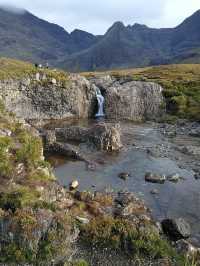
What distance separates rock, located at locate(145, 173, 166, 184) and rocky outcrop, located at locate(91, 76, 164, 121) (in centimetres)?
4010

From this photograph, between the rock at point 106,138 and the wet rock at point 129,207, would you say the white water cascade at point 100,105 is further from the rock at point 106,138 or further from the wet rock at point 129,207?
the wet rock at point 129,207

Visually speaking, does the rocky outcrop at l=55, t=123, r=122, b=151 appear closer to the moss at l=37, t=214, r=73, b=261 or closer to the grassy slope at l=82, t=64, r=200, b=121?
the grassy slope at l=82, t=64, r=200, b=121

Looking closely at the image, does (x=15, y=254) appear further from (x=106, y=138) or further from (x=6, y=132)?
(x=106, y=138)

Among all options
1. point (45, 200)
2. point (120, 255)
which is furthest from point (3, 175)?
point (120, 255)

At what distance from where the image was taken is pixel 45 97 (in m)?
79.1

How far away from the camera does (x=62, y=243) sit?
20.9 m

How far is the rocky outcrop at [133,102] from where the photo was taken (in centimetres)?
8294

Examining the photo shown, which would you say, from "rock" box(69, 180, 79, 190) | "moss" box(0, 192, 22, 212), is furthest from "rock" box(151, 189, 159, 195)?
"moss" box(0, 192, 22, 212)

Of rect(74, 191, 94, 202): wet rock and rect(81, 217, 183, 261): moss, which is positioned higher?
rect(81, 217, 183, 261): moss

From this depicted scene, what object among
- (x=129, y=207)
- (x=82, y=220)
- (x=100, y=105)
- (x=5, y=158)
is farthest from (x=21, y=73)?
(x=82, y=220)

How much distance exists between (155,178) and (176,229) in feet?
45.9

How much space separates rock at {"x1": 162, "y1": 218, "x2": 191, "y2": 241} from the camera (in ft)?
89.6

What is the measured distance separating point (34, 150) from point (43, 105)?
45781mm

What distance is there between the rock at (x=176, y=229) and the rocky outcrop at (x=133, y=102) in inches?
2116
